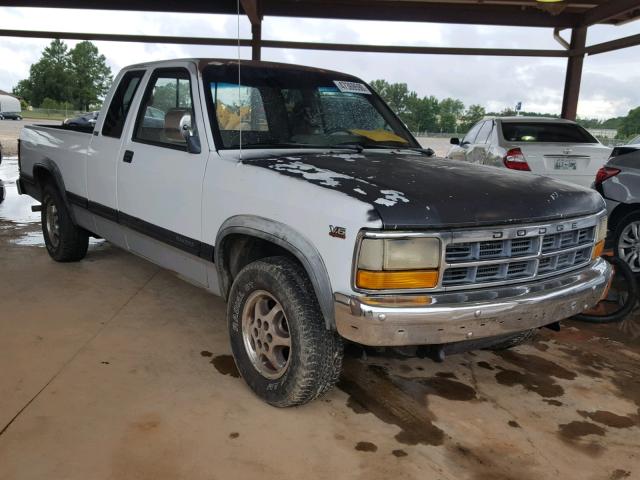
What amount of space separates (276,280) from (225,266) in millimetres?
605

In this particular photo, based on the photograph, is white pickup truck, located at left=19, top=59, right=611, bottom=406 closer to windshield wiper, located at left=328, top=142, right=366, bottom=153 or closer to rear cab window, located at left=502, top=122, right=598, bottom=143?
windshield wiper, located at left=328, top=142, right=366, bottom=153

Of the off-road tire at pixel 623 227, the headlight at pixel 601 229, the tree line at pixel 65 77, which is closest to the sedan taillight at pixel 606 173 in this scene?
the off-road tire at pixel 623 227

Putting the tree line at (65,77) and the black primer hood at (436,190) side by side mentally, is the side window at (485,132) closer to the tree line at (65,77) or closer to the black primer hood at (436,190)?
the black primer hood at (436,190)

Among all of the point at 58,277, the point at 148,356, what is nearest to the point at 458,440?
the point at 148,356

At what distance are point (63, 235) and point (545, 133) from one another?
19.8ft

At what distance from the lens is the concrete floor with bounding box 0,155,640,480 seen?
2.46 m

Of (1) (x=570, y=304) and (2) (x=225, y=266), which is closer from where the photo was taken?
(1) (x=570, y=304)

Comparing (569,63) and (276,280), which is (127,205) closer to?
(276,280)

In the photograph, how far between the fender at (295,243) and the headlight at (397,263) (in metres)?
0.18

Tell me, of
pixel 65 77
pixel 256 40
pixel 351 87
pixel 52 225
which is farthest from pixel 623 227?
pixel 65 77

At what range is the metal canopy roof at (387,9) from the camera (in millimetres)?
10844

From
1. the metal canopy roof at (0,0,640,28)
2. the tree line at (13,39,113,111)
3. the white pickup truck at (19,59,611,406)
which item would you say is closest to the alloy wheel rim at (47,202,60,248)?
the white pickup truck at (19,59,611,406)

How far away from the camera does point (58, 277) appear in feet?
16.3

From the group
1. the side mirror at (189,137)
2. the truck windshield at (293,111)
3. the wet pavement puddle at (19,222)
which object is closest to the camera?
the side mirror at (189,137)
